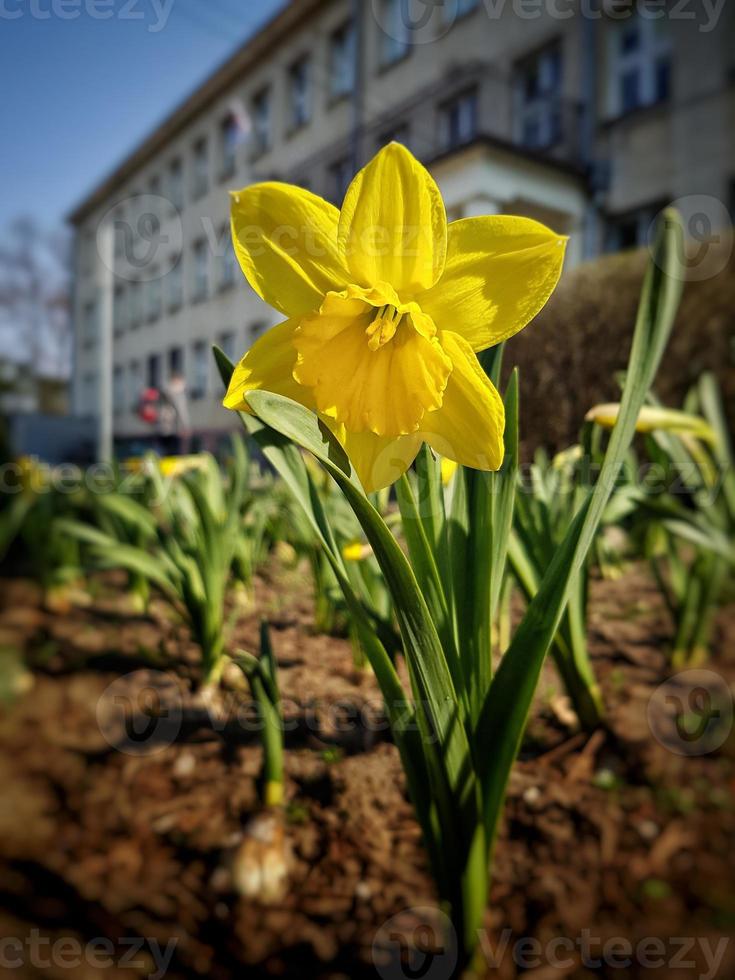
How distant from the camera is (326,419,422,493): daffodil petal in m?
0.32

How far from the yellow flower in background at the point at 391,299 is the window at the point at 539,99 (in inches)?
309

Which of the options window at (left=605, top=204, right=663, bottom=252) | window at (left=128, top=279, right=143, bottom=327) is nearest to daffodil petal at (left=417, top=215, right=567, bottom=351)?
window at (left=605, top=204, right=663, bottom=252)

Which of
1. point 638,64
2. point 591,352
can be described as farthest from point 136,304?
point 591,352

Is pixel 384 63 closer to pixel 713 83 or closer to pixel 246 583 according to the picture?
pixel 713 83

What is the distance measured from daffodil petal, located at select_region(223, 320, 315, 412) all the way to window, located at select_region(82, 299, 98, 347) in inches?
700

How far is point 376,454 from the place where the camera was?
Result: 33 cm

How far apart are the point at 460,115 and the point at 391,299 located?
8941mm

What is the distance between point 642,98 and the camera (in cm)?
636

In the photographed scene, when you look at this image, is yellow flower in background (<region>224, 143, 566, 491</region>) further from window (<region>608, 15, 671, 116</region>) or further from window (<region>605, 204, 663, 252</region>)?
window (<region>608, 15, 671, 116</region>)

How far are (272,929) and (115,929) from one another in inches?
4.3

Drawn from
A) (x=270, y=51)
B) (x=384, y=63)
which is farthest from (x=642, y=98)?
(x=270, y=51)

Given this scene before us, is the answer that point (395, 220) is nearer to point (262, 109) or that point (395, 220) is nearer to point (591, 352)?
point (591, 352)

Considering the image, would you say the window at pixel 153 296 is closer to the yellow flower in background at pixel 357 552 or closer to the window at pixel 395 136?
the window at pixel 395 136

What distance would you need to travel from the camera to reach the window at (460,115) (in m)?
7.36
